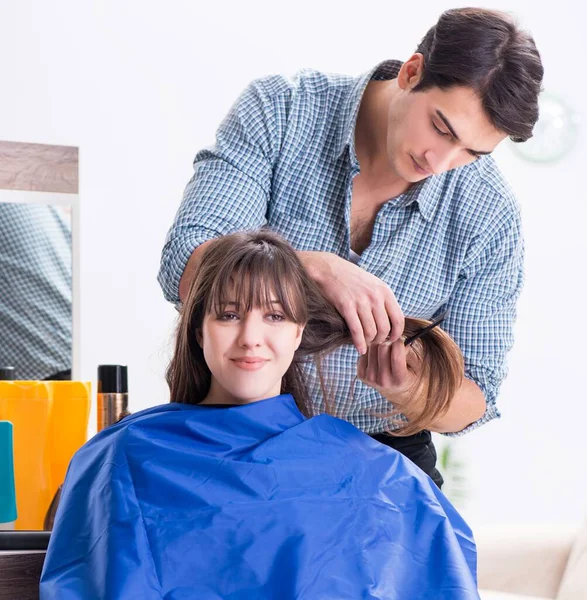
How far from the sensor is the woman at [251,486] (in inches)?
52.9

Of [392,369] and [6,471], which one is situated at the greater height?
[392,369]

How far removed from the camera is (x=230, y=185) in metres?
1.76

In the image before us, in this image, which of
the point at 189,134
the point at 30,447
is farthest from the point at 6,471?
the point at 189,134

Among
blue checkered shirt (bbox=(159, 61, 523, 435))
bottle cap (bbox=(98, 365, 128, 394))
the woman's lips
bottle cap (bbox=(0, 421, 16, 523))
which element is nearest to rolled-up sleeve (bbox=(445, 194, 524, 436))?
blue checkered shirt (bbox=(159, 61, 523, 435))

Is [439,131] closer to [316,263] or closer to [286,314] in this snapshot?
[316,263]

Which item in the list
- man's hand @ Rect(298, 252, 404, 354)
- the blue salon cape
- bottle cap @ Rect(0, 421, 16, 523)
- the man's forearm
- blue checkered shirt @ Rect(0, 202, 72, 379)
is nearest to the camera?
the blue salon cape

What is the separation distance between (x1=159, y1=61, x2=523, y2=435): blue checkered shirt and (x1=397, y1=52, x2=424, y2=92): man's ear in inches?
5.3

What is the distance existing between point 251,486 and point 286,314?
0.33 m

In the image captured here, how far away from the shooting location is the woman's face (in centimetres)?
157

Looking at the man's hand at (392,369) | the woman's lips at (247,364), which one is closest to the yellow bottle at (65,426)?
the woman's lips at (247,364)

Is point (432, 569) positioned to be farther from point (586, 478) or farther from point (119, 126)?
point (586, 478)

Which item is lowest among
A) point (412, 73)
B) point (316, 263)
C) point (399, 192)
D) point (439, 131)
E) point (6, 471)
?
point (6, 471)

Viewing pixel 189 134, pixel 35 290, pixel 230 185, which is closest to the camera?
pixel 230 185

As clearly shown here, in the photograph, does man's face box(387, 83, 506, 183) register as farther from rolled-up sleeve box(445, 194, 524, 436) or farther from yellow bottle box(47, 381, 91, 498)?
yellow bottle box(47, 381, 91, 498)
